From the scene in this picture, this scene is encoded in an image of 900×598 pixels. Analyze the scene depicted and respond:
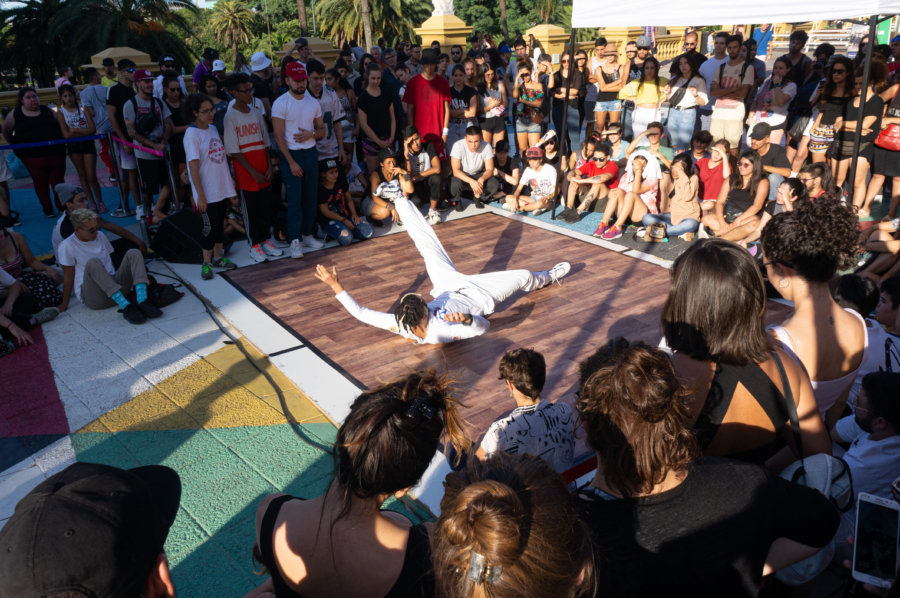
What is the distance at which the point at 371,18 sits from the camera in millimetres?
31297

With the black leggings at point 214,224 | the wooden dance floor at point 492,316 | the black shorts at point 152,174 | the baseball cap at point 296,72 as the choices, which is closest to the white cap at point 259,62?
the black shorts at point 152,174

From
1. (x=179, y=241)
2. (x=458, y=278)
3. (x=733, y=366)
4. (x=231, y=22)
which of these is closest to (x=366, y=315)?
(x=458, y=278)

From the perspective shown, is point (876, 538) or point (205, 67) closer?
point (876, 538)

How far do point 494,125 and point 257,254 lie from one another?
12.8ft

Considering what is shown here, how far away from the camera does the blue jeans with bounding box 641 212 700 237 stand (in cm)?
669

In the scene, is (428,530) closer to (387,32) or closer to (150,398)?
(150,398)

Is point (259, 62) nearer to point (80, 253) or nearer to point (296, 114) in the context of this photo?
point (296, 114)

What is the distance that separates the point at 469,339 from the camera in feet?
16.0

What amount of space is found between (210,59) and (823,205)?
8.03 m

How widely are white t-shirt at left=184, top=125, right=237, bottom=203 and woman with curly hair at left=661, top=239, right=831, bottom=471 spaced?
16.3 feet

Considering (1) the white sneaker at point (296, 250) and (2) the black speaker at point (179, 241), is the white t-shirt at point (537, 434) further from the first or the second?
(2) the black speaker at point (179, 241)

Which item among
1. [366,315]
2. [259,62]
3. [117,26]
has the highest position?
[117,26]

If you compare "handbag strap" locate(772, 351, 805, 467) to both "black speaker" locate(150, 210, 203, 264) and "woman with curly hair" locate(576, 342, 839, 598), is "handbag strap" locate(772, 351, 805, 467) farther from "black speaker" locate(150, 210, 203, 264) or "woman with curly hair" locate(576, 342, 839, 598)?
"black speaker" locate(150, 210, 203, 264)

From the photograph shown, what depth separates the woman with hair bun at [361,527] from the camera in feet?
5.18
